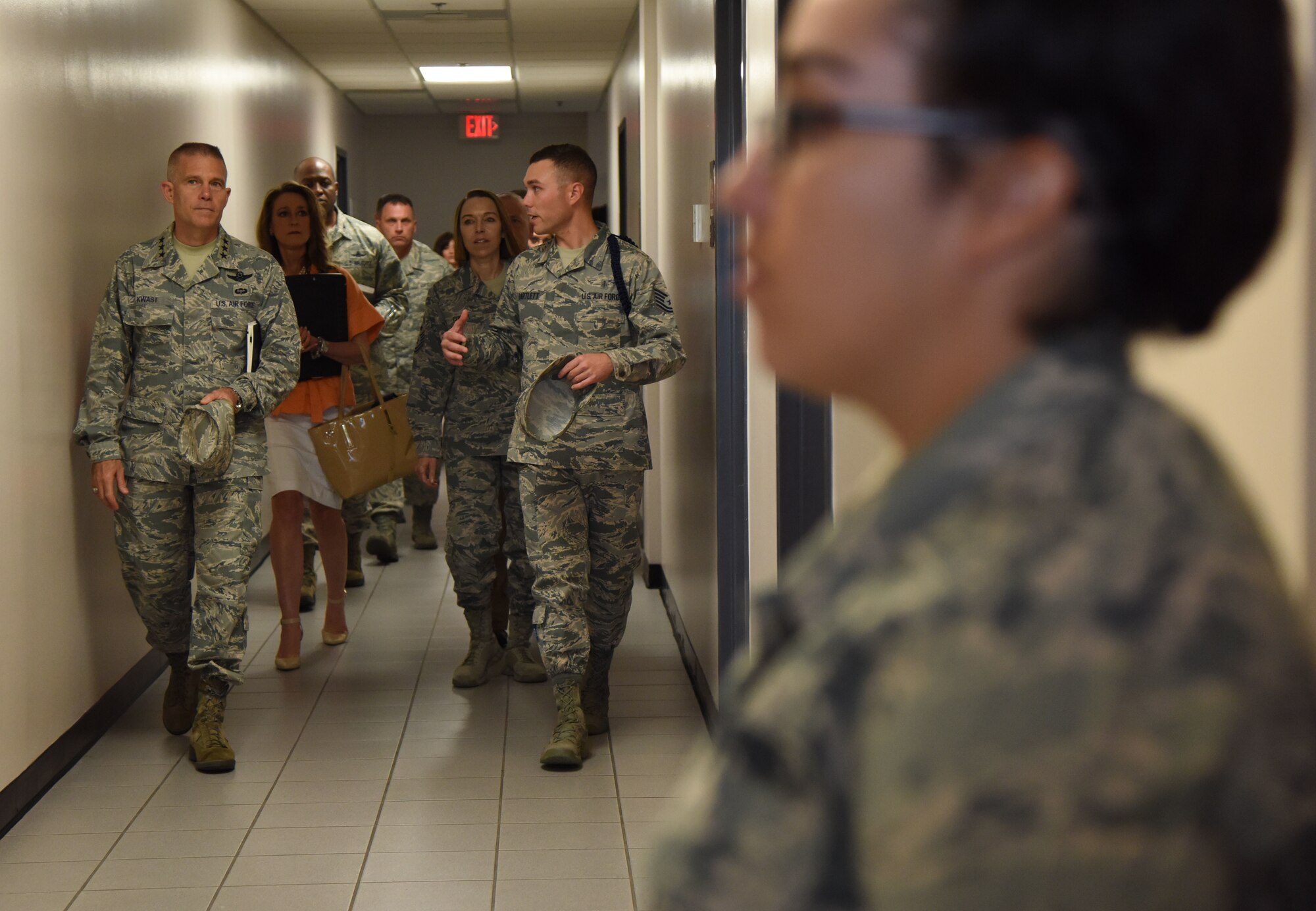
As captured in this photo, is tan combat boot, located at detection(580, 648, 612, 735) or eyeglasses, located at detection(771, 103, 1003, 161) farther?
tan combat boot, located at detection(580, 648, 612, 735)

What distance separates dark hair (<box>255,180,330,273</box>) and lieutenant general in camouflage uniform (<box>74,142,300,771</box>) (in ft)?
2.79

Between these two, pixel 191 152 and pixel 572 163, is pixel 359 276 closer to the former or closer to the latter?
pixel 191 152

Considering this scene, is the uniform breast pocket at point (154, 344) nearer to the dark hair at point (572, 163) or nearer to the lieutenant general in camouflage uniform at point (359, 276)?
the dark hair at point (572, 163)

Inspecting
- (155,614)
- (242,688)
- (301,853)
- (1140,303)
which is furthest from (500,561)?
(1140,303)

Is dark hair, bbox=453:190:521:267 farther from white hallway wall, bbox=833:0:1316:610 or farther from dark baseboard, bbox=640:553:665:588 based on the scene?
white hallway wall, bbox=833:0:1316:610

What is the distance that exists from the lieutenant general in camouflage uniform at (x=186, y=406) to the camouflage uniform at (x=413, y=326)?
247 centimetres

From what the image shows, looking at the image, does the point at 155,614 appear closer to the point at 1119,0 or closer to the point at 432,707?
the point at 432,707

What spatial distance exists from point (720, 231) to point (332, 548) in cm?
229

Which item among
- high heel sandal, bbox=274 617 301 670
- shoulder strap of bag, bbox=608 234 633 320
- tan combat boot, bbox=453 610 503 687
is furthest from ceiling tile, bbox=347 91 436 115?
shoulder strap of bag, bbox=608 234 633 320

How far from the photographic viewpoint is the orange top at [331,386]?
179 inches

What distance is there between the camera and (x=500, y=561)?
15.3 ft

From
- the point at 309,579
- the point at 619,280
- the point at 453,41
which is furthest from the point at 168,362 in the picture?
the point at 453,41

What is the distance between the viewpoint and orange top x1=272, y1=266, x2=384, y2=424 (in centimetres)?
454

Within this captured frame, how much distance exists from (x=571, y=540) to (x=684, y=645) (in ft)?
3.96
